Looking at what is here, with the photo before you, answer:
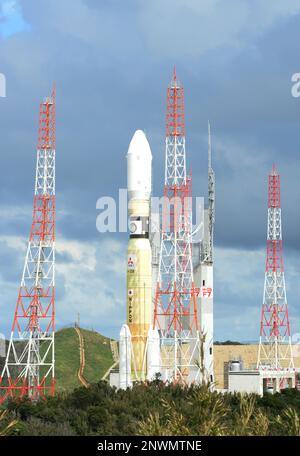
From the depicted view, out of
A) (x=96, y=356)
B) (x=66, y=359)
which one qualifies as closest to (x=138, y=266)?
(x=66, y=359)

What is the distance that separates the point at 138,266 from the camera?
96.4 metres

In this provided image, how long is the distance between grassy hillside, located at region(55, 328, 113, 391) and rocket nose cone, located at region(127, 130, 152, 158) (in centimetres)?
5491

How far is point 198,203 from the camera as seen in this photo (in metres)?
112

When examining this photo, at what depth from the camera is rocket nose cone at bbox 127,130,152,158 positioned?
9712 cm

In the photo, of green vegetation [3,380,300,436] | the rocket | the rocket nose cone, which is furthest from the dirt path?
green vegetation [3,380,300,436]

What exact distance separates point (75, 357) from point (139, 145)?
7362 cm

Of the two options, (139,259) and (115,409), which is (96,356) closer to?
(139,259)

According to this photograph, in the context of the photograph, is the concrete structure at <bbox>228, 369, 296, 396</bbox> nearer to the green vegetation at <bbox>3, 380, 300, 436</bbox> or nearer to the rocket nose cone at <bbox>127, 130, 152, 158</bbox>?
the green vegetation at <bbox>3, 380, 300, 436</bbox>

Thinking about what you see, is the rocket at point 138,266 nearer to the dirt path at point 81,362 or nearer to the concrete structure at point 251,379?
the concrete structure at point 251,379

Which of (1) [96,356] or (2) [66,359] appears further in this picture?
(1) [96,356]

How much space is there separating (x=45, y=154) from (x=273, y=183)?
25.8 m

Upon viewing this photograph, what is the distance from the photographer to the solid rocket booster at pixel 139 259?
315ft

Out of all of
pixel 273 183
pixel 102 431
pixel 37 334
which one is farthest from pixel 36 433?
pixel 273 183
